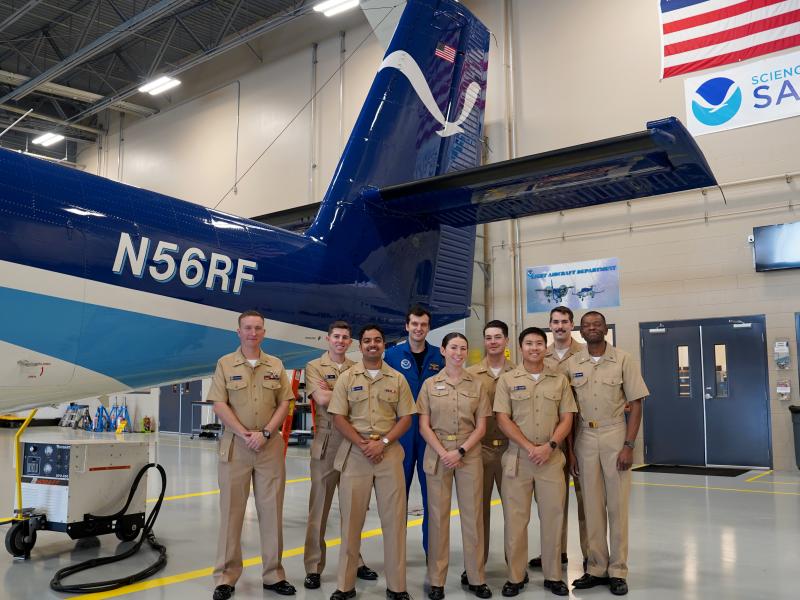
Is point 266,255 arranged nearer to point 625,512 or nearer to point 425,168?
point 425,168

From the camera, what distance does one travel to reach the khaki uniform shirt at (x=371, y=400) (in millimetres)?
4188

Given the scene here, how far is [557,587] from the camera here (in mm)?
4199

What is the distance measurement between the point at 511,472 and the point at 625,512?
0.76 m

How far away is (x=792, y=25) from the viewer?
32.4 ft

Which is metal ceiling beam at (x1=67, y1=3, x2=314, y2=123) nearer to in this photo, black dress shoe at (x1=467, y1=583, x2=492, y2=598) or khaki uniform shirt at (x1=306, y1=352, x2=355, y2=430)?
khaki uniform shirt at (x1=306, y1=352, x2=355, y2=430)

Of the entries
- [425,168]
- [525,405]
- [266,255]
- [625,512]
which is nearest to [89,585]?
[266,255]

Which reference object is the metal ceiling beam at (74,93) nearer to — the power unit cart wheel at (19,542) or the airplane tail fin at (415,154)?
the airplane tail fin at (415,154)

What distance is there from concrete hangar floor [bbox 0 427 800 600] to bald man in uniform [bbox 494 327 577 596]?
214 millimetres

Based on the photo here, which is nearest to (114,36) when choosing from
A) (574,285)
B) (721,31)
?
(574,285)

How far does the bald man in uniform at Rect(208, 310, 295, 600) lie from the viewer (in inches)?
161

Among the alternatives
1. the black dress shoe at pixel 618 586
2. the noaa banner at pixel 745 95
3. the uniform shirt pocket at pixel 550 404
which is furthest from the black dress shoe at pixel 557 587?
the noaa banner at pixel 745 95

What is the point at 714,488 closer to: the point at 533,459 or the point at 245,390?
the point at 533,459

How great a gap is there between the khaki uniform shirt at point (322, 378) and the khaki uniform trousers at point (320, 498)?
0.06 m

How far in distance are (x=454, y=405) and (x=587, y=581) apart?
4.59 ft
